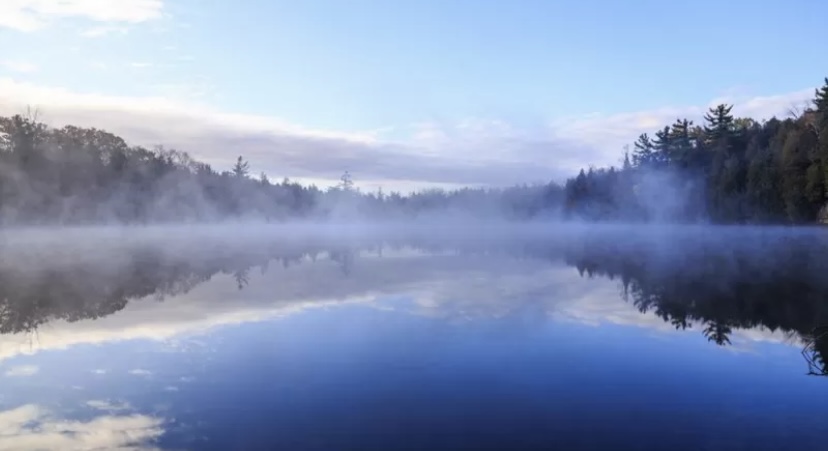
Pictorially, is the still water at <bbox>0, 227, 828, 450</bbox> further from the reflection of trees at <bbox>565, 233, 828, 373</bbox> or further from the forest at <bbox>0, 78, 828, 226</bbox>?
the forest at <bbox>0, 78, 828, 226</bbox>

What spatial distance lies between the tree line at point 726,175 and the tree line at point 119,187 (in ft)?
109

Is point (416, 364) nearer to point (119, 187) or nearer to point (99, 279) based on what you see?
point (99, 279)

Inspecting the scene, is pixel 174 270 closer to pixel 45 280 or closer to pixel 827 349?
pixel 45 280

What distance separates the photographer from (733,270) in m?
19.7

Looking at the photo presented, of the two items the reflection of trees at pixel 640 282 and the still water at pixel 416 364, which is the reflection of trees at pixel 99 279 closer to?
the reflection of trees at pixel 640 282

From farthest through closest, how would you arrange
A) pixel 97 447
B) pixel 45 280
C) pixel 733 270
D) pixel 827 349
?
pixel 733 270, pixel 45 280, pixel 827 349, pixel 97 447

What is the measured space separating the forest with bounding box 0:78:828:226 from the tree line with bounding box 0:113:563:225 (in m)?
0.15

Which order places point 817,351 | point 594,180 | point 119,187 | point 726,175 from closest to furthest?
point 817,351, point 726,175, point 119,187, point 594,180

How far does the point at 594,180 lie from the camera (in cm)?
10188

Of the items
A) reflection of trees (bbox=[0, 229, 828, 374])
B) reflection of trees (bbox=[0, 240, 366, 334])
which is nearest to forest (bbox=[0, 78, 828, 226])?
reflection of trees (bbox=[0, 229, 828, 374])

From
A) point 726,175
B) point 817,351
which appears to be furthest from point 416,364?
point 726,175

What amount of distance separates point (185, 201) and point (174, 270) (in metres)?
71.1

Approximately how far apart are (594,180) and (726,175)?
41786mm

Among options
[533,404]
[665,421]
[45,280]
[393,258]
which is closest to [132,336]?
[533,404]
